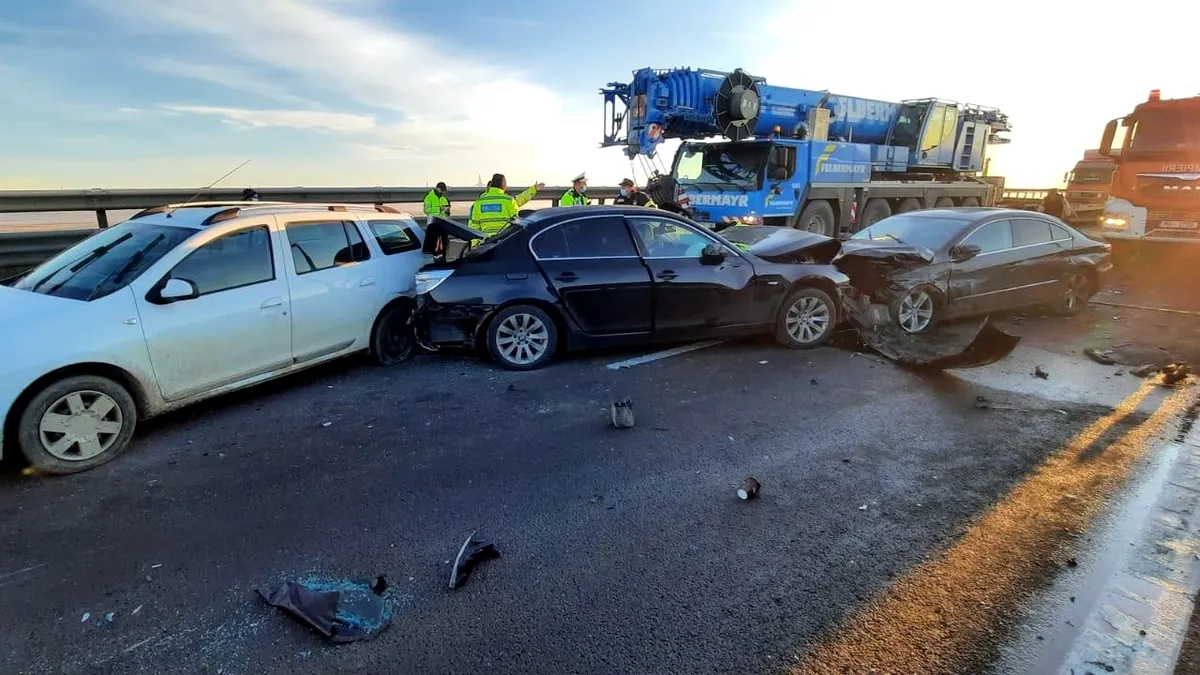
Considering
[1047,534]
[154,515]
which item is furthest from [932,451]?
[154,515]

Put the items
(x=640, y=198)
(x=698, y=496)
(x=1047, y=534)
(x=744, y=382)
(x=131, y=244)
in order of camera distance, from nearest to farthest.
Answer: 1. (x=1047, y=534)
2. (x=698, y=496)
3. (x=131, y=244)
4. (x=744, y=382)
5. (x=640, y=198)

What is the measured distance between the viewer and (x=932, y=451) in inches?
170

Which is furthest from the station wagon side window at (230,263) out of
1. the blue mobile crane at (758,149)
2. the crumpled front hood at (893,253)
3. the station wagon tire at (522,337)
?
the blue mobile crane at (758,149)

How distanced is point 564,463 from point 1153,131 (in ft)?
45.8

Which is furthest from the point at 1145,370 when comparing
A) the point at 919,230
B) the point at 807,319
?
the point at 807,319

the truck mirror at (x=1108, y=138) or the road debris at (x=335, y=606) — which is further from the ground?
the truck mirror at (x=1108, y=138)

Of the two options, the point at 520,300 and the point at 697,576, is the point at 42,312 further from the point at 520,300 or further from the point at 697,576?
the point at 697,576

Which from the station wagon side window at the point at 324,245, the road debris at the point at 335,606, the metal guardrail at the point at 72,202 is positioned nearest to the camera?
the road debris at the point at 335,606

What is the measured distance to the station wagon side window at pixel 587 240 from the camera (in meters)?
6.09

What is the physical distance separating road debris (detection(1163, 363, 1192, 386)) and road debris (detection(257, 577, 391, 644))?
6.88 metres

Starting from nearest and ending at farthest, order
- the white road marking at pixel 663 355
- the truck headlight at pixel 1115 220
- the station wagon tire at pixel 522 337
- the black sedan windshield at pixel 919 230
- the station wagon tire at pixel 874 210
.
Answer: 1. the station wagon tire at pixel 522 337
2. the white road marking at pixel 663 355
3. the black sedan windshield at pixel 919 230
4. the truck headlight at pixel 1115 220
5. the station wagon tire at pixel 874 210

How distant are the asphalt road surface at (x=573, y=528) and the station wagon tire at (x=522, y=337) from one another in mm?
651

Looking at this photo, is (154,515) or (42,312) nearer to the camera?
(154,515)

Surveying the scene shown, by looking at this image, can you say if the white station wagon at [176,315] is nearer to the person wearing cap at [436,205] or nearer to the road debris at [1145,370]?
the person wearing cap at [436,205]
